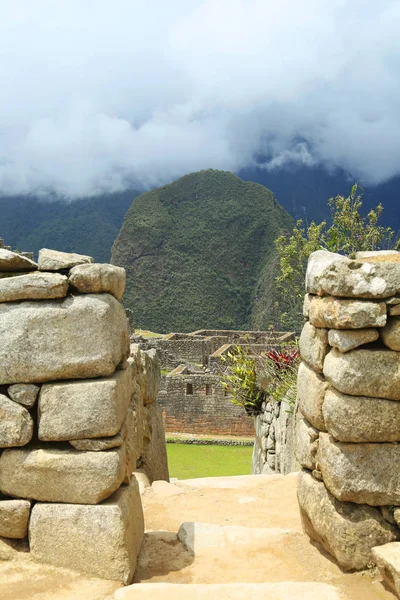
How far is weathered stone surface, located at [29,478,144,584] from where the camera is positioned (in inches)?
133

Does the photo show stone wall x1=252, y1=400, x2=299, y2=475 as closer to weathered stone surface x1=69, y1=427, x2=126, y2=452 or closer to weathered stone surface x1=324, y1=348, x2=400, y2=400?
weathered stone surface x1=324, y1=348, x2=400, y2=400

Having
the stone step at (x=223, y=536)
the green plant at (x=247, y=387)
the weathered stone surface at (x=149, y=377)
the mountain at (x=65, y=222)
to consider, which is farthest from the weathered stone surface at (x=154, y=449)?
the mountain at (x=65, y=222)

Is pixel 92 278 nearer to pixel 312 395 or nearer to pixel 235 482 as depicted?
pixel 312 395

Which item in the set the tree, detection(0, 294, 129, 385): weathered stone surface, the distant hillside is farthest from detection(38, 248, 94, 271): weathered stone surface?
the distant hillside

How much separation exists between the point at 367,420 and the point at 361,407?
0.08 meters

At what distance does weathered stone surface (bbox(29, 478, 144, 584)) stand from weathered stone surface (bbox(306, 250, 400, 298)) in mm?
1810

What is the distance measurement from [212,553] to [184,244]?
72.3m

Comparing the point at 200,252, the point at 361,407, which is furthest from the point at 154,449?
the point at 200,252

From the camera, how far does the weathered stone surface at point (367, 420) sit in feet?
11.1

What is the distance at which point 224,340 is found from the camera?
31.3 metres

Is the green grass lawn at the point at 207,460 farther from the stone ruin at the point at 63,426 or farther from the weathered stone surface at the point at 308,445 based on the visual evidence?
the stone ruin at the point at 63,426

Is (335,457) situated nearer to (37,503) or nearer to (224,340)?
(37,503)

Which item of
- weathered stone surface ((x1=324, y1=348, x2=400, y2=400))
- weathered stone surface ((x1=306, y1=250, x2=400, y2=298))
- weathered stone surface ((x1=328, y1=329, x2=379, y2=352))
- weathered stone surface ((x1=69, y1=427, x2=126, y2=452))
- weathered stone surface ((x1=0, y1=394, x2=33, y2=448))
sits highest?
weathered stone surface ((x1=306, y1=250, x2=400, y2=298))

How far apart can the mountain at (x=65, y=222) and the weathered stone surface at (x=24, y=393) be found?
84545 millimetres
